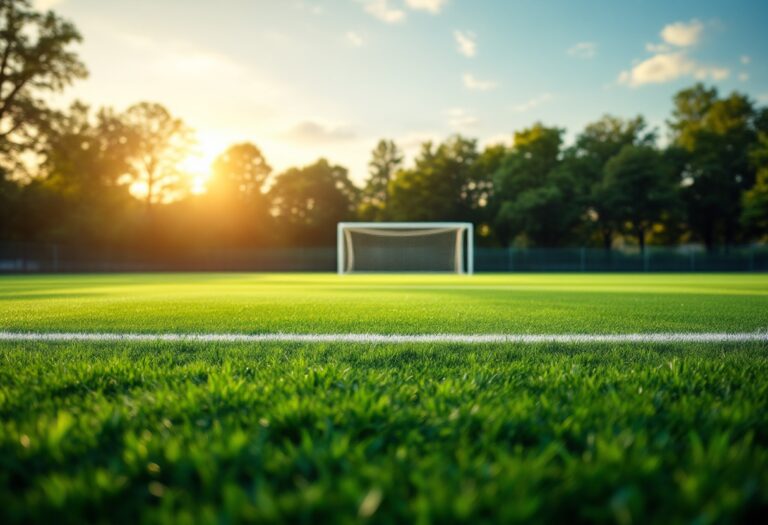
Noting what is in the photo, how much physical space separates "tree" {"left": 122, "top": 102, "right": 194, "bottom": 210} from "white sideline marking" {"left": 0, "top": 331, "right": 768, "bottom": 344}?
1654 inches

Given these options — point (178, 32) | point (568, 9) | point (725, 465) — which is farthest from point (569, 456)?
point (568, 9)

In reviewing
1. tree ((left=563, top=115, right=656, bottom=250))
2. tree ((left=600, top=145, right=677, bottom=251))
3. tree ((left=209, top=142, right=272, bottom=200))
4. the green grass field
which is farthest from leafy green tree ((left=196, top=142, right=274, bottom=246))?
the green grass field

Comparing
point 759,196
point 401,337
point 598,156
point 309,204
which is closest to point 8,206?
point 309,204

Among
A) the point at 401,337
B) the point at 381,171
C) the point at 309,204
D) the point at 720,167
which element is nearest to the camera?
the point at 401,337

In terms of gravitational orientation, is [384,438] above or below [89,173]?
below

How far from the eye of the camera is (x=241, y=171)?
4800cm

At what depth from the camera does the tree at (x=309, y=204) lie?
4678cm

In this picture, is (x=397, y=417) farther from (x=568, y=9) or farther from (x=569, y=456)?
(x=568, y=9)

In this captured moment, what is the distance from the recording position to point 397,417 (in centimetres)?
151

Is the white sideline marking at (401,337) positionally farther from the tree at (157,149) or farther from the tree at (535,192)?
the tree at (157,149)

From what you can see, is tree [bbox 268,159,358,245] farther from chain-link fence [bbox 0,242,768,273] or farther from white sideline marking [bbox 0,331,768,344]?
white sideline marking [bbox 0,331,768,344]

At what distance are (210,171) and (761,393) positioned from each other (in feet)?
172

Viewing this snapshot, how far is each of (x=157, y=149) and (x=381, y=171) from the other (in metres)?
27.0

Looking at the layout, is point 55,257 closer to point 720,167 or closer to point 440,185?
point 440,185
